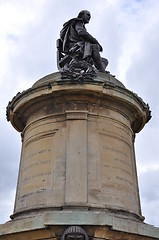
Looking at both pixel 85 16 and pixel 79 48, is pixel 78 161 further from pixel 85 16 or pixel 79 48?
pixel 85 16

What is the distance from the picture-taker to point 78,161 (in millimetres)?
7773

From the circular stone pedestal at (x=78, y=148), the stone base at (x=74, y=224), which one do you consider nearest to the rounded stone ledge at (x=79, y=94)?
the circular stone pedestal at (x=78, y=148)

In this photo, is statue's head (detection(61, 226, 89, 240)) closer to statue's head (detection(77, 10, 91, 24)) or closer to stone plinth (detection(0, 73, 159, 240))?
stone plinth (detection(0, 73, 159, 240))

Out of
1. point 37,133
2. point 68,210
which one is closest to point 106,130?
point 37,133

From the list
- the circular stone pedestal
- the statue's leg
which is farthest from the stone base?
the statue's leg

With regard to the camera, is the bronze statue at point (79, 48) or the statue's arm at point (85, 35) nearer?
the bronze statue at point (79, 48)

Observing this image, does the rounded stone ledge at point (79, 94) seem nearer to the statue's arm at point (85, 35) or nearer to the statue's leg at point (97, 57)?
the statue's leg at point (97, 57)

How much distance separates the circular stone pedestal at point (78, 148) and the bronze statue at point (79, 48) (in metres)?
0.90

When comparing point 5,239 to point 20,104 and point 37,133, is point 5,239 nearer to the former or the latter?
point 37,133

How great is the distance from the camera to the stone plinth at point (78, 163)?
662cm

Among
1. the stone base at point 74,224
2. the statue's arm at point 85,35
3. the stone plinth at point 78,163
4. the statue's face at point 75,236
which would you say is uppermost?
the statue's arm at point 85,35

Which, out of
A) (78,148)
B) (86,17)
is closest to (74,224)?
(78,148)

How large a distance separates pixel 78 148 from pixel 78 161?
347mm

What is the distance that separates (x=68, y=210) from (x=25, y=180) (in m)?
1.74
